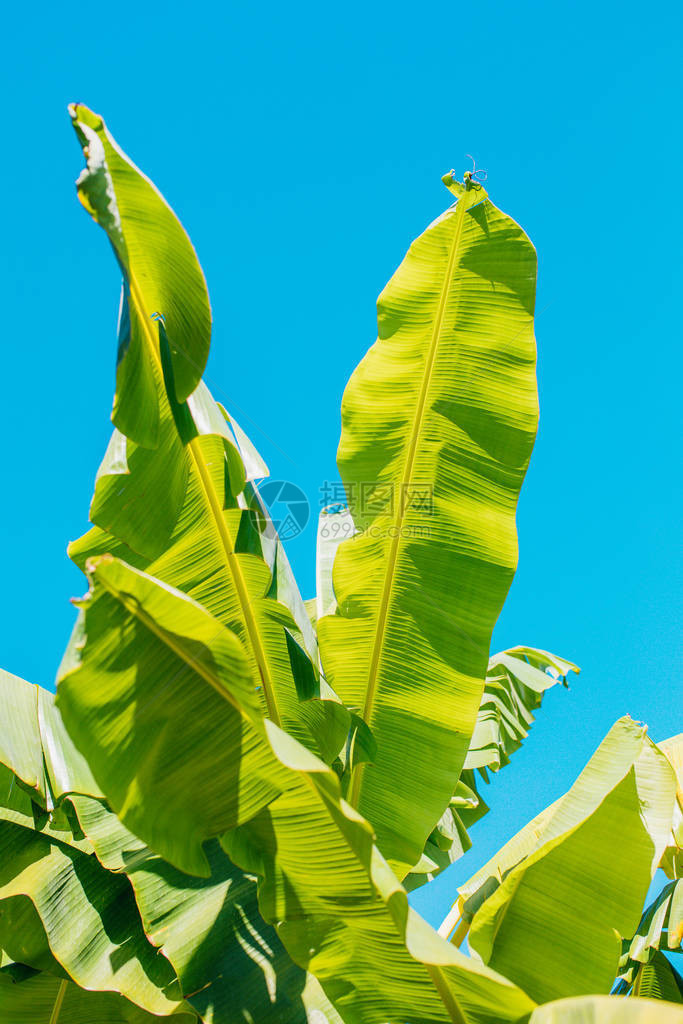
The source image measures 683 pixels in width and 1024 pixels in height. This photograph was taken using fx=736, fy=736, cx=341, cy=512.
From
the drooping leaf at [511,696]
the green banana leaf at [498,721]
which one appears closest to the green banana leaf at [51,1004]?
the green banana leaf at [498,721]

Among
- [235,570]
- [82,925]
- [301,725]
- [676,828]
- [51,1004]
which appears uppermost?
[235,570]

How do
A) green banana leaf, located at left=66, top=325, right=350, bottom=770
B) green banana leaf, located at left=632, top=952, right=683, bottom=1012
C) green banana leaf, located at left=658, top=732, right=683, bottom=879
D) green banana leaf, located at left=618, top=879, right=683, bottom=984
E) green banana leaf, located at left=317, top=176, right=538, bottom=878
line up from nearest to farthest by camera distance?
green banana leaf, located at left=66, top=325, right=350, bottom=770
green banana leaf, located at left=317, top=176, right=538, bottom=878
green banana leaf, located at left=658, top=732, right=683, bottom=879
green banana leaf, located at left=618, top=879, right=683, bottom=984
green banana leaf, located at left=632, top=952, right=683, bottom=1012

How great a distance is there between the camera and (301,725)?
201 cm

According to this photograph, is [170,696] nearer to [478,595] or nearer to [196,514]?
[196,514]

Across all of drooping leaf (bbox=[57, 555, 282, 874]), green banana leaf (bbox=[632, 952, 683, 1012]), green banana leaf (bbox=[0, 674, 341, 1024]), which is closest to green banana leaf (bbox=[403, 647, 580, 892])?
green banana leaf (bbox=[632, 952, 683, 1012])

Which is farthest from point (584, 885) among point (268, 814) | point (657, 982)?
point (657, 982)

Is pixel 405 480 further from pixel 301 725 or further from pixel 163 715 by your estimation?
pixel 163 715

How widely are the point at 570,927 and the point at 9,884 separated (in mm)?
1730

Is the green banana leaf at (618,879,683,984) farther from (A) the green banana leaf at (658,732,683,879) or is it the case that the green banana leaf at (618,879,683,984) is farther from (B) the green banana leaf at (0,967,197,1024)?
(B) the green banana leaf at (0,967,197,1024)

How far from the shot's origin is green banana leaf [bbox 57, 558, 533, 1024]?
134 centimetres

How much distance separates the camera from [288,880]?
163cm

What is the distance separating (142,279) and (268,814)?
1205 mm

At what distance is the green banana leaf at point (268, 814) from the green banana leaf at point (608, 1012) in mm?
158

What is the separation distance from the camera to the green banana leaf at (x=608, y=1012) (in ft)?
3.89
